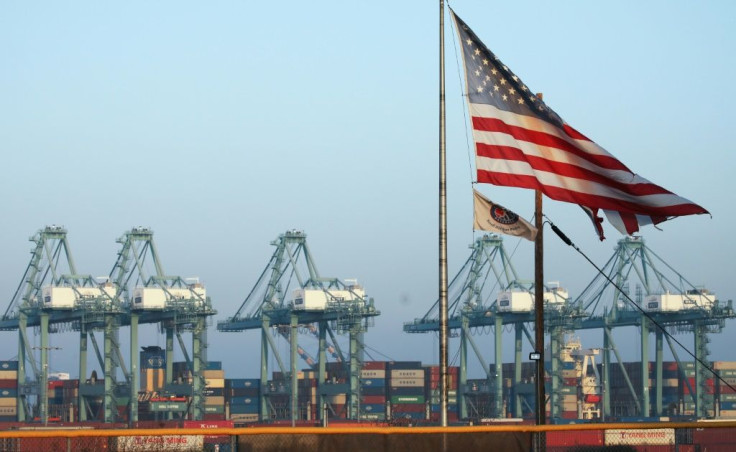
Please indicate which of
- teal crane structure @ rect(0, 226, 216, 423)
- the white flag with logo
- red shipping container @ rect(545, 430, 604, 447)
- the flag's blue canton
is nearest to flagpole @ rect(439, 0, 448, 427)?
the white flag with logo

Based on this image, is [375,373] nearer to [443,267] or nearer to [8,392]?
[8,392]

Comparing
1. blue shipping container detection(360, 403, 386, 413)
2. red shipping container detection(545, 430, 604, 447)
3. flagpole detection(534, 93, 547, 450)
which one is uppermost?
flagpole detection(534, 93, 547, 450)

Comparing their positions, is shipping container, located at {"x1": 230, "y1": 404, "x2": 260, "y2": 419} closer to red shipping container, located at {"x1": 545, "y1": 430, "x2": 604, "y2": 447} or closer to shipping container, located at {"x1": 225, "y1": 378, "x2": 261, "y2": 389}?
shipping container, located at {"x1": 225, "y1": 378, "x2": 261, "y2": 389}

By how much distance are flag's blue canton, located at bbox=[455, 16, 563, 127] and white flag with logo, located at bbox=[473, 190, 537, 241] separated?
59.5 inches

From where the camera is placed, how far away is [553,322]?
130500mm

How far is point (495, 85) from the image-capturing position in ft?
62.0

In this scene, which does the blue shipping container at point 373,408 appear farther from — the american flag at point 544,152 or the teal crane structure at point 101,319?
the american flag at point 544,152

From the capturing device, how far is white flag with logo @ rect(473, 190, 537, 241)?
60.8 ft

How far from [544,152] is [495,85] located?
1.28 m

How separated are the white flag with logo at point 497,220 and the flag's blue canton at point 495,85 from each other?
1510 millimetres

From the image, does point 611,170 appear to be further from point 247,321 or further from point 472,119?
point 247,321

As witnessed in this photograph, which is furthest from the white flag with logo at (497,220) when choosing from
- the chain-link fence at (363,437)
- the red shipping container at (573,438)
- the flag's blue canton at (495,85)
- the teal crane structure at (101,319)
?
the teal crane structure at (101,319)

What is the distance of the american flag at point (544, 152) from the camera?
18.6 meters

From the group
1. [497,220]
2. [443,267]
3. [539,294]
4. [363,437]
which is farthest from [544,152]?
[363,437]
